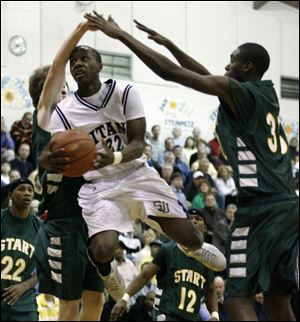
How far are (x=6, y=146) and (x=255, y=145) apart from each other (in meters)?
8.70

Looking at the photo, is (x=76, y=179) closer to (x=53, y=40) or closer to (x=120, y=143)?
(x=120, y=143)

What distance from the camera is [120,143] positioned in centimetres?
555

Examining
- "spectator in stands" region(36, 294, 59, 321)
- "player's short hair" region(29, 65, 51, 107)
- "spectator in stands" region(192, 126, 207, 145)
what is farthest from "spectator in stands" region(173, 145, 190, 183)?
"player's short hair" region(29, 65, 51, 107)

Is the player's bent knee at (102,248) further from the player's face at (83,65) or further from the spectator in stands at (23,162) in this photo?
the spectator in stands at (23,162)

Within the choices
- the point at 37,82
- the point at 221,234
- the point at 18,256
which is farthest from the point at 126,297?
the point at 221,234

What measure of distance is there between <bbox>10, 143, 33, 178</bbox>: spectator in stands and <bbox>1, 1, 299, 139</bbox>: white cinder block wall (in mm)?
1975

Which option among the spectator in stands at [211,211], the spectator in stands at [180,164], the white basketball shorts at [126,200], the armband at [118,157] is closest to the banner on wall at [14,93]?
the spectator in stands at [180,164]

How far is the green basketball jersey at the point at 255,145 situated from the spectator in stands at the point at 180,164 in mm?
8890

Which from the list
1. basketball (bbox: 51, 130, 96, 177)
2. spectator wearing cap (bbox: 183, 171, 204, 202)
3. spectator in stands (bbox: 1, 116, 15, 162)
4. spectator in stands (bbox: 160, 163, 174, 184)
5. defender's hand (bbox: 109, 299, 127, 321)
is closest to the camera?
basketball (bbox: 51, 130, 96, 177)

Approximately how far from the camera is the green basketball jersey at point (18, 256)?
7059 millimetres

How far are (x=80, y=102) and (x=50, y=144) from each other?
2.54 feet

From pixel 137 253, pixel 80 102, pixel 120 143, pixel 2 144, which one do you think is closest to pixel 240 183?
pixel 120 143

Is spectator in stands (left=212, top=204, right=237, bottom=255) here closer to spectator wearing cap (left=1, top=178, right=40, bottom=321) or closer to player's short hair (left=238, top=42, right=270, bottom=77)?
spectator wearing cap (left=1, top=178, right=40, bottom=321)

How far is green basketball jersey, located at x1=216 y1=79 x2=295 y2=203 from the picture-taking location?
16.3 ft
